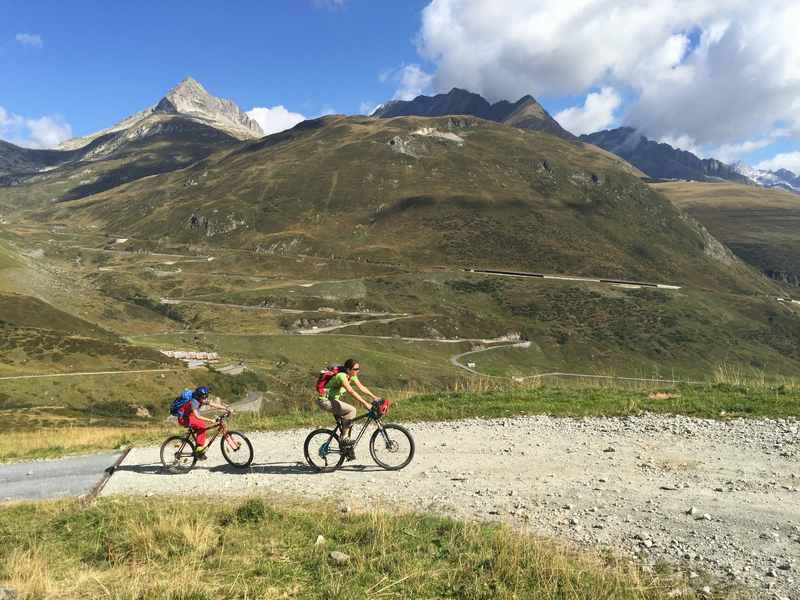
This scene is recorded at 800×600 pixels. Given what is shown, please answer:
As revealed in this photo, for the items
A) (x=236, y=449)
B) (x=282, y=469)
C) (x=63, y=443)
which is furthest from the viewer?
(x=63, y=443)

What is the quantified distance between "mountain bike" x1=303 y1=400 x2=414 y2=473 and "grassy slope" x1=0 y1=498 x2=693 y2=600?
3195 mm

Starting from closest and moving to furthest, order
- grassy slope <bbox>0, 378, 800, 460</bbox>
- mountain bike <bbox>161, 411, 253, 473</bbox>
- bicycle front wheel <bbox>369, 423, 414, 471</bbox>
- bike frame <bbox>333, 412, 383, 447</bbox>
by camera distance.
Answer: bike frame <bbox>333, 412, 383, 447</bbox>
bicycle front wheel <bbox>369, 423, 414, 471</bbox>
mountain bike <bbox>161, 411, 253, 473</bbox>
grassy slope <bbox>0, 378, 800, 460</bbox>

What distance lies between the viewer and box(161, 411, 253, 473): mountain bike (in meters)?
14.9

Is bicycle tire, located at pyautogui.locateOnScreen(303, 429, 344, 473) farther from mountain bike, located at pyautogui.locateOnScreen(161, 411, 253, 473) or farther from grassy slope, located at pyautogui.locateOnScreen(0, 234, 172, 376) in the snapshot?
grassy slope, located at pyautogui.locateOnScreen(0, 234, 172, 376)

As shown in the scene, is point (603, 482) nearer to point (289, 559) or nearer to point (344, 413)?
point (344, 413)

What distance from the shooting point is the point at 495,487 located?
12.0m

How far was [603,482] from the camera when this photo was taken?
39.3ft

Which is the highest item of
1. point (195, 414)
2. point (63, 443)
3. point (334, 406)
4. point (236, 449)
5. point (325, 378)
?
point (325, 378)

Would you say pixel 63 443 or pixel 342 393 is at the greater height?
pixel 342 393

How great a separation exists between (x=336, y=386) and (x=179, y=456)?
213 inches

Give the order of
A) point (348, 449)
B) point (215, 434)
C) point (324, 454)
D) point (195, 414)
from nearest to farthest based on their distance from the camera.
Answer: point (324, 454) → point (348, 449) → point (215, 434) → point (195, 414)

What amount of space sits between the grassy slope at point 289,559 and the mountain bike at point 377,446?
10.5 feet

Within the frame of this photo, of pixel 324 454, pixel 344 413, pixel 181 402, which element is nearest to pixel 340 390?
pixel 344 413

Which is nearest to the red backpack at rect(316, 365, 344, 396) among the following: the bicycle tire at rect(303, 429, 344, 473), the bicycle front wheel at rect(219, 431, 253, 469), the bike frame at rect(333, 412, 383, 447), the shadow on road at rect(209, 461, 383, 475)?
the bike frame at rect(333, 412, 383, 447)
